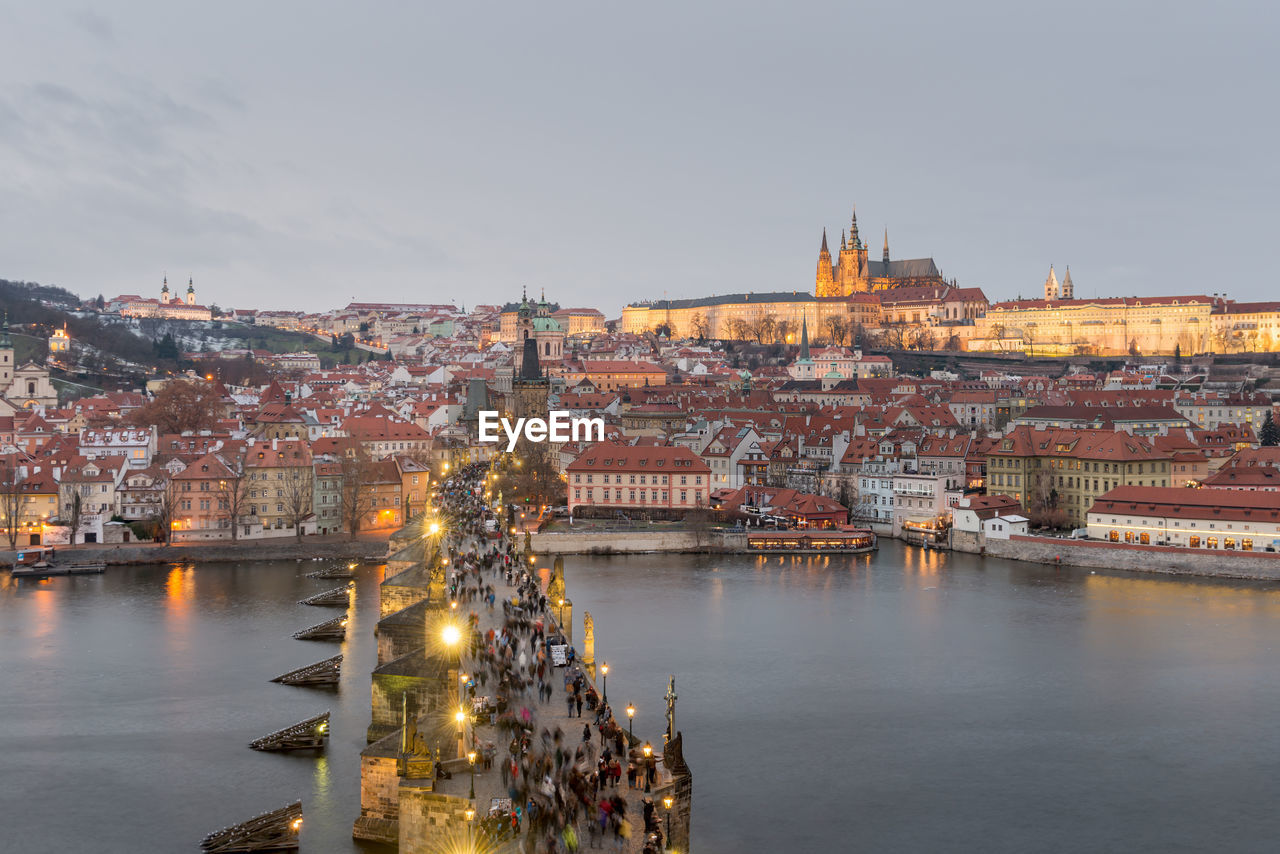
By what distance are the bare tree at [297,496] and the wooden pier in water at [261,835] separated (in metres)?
21.1

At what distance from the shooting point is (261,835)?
1274 cm

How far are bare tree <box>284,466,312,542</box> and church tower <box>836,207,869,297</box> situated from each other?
8895 centimetres

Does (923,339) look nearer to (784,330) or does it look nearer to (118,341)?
(784,330)

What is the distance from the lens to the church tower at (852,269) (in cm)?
11850

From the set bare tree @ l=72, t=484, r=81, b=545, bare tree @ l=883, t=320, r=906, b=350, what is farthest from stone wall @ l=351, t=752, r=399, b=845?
bare tree @ l=883, t=320, r=906, b=350

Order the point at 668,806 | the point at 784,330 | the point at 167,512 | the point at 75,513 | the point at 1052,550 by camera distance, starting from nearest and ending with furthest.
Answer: the point at 668,806, the point at 1052,550, the point at 75,513, the point at 167,512, the point at 784,330

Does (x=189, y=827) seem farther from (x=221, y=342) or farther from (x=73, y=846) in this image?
(x=221, y=342)

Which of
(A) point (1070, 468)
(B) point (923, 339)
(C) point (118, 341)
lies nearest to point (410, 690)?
(A) point (1070, 468)

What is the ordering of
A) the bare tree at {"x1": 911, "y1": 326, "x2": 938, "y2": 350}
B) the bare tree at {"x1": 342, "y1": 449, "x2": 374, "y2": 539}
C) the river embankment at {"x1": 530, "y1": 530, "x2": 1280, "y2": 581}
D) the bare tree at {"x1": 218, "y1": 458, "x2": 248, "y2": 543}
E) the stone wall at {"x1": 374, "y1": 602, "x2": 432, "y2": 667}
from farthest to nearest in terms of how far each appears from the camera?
the bare tree at {"x1": 911, "y1": 326, "x2": 938, "y2": 350} → the bare tree at {"x1": 342, "y1": 449, "x2": 374, "y2": 539} → the bare tree at {"x1": 218, "y1": 458, "x2": 248, "y2": 543} → the river embankment at {"x1": 530, "y1": 530, "x2": 1280, "y2": 581} → the stone wall at {"x1": 374, "y1": 602, "x2": 432, "y2": 667}

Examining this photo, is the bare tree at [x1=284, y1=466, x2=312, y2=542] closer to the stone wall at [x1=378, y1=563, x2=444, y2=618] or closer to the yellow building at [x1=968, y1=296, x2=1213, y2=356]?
the stone wall at [x1=378, y1=563, x2=444, y2=618]

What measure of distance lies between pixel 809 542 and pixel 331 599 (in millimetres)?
13618

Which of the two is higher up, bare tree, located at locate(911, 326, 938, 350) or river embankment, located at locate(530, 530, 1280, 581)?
bare tree, located at locate(911, 326, 938, 350)

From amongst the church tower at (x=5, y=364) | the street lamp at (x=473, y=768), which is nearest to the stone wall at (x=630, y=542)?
the street lamp at (x=473, y=768)

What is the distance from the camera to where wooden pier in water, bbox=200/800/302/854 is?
499 inches
